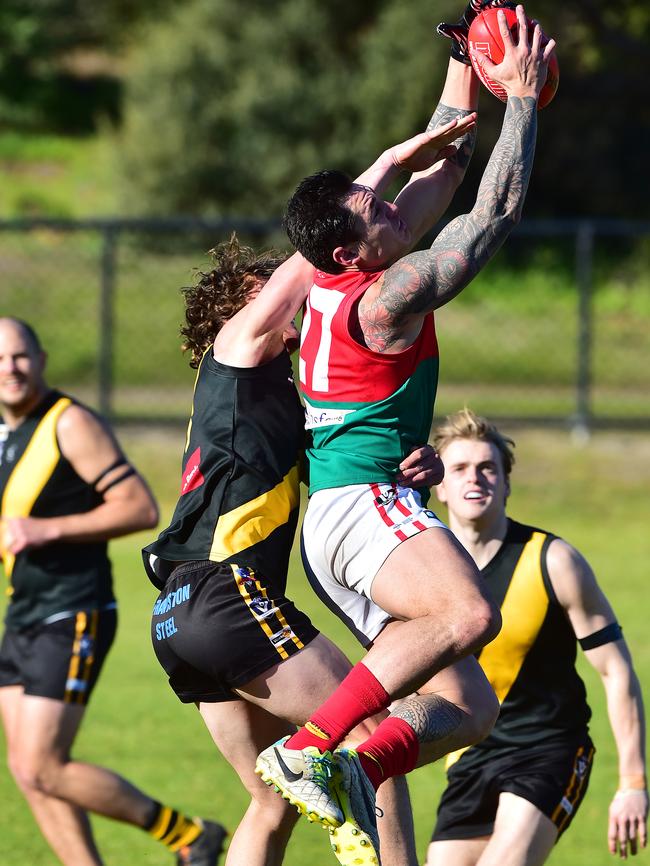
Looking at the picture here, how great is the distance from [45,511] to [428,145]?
2.59m

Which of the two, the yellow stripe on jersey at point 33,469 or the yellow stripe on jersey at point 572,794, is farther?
the yellow stripe on jersey at point 33,469

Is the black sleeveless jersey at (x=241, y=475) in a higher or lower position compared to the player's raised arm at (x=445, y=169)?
lower

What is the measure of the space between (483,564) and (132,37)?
1281 inches

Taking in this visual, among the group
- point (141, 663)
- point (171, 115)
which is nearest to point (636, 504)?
point (141, 663)

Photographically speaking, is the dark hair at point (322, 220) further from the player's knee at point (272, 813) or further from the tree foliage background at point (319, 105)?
the tree foliage background at point (319, 105)

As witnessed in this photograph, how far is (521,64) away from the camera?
4203 millimetres

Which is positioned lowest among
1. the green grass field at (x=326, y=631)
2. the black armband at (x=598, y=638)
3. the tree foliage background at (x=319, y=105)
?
the green grass field at (x=326, y=631)

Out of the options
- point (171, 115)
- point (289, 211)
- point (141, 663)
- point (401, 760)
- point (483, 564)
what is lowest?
point (141, 663)

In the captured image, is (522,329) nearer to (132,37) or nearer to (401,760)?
(401,760)

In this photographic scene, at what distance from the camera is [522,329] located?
19.9 metres

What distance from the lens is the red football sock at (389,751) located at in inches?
150

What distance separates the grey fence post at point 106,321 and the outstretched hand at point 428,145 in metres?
12.6

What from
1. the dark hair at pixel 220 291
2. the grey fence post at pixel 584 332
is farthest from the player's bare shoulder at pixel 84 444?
the grey fence post at pixel 584 332

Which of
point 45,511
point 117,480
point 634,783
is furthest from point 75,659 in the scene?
point 634,783
